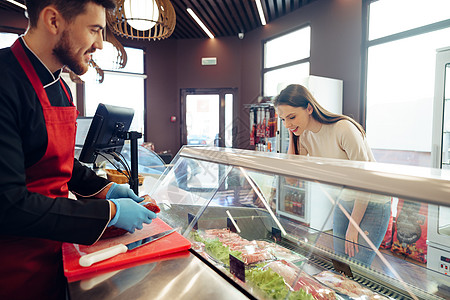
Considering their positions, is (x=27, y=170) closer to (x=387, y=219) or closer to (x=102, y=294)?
(x=102, y=294)

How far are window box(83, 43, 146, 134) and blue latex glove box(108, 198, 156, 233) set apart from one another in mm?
6182

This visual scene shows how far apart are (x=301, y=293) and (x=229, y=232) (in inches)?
20.7

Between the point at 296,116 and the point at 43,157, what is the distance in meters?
1.75

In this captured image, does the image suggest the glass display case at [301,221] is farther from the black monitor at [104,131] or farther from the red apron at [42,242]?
the red apron at [42,242]

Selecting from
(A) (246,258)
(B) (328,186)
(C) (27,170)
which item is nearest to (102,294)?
(C) (27,170)

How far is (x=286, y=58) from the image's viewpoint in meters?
5.91

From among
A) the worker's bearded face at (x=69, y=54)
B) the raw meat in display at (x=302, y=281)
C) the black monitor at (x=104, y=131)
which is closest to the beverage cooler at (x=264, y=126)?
the black monitor at (x=104, y=131)

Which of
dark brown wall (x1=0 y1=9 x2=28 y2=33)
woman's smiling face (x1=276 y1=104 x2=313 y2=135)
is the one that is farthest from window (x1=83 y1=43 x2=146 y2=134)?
woman's smiling face (x1=276 y1=104 x2=313 y2=135)

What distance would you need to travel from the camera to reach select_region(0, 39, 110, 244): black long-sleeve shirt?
2.41 ft

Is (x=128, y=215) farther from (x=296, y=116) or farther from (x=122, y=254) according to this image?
(x=296, y=116)

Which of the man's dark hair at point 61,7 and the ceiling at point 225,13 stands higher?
the ceiling at point 225,13

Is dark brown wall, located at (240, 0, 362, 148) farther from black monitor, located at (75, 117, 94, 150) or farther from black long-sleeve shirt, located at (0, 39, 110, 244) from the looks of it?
black long-sleeve shirt, located at (0, 39, 110, 244)

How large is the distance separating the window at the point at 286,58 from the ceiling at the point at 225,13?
473 mm

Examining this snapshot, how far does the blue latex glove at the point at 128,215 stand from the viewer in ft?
3.03
